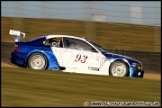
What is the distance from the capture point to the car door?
12.0 metres

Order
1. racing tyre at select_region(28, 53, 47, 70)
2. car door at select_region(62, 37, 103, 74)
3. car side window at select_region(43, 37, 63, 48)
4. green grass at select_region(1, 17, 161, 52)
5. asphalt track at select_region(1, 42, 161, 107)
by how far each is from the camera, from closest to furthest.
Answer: asphalt track at select_region(1, 42, 161, 107) < racing tyre at select_region(28, 53, 47, 70) < car door at select_region(62, 37, 103, 74) < car side window at select_region(43, 37, 63, 48) < green grass at select_region(1, 17, 161, 52)

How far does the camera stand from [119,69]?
39.8 ft

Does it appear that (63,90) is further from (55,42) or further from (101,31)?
(101,31)

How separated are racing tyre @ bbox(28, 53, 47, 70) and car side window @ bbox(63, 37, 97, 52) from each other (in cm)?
85

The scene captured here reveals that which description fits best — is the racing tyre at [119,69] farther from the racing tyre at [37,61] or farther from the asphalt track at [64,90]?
the asphalt track at [64,90]

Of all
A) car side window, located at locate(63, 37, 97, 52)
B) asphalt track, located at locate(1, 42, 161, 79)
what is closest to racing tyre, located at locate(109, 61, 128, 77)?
car side window, located at locate(63, 37, 97, 52)

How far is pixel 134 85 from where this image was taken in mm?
8320

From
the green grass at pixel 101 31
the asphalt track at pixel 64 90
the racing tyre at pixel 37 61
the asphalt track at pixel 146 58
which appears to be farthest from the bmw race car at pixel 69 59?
the green grass at pixel 101 31

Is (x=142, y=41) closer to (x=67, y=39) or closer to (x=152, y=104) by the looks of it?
(x=67, y=39)

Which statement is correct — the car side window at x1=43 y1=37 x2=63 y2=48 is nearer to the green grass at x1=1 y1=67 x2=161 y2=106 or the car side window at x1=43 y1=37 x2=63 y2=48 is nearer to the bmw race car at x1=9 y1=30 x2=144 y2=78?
the bmw race car at x1=9 y1=30 x2=144 y2=78

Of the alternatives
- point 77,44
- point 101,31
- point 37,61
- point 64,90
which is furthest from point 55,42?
point 64,90

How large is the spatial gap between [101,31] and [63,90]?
1047cm

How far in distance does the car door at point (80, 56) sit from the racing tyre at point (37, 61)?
57 cm

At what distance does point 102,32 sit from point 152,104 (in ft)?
36.6
